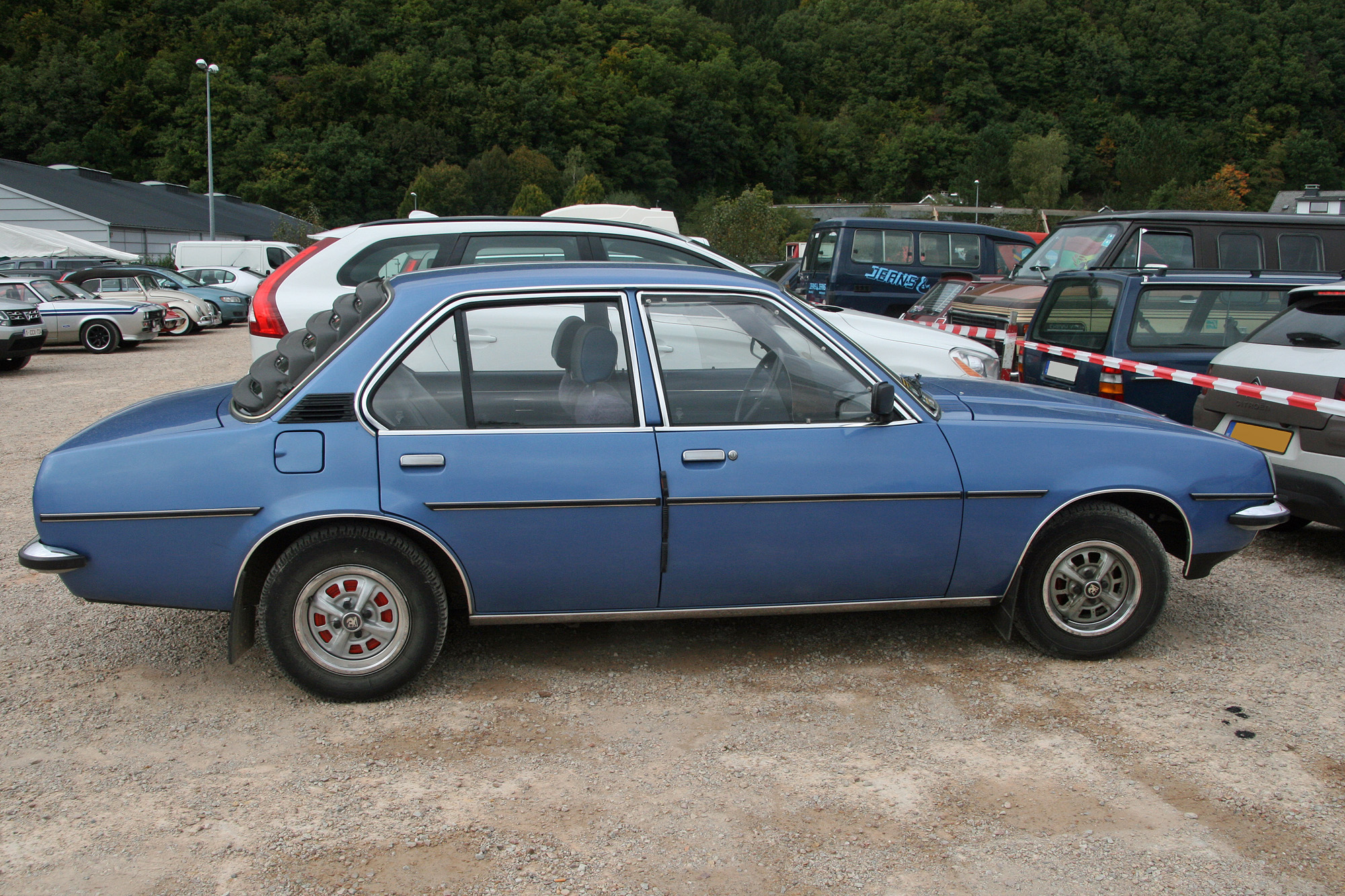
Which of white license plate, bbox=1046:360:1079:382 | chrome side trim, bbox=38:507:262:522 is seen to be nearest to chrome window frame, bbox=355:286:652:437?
chrome side trim, bbox=38:507:262:522

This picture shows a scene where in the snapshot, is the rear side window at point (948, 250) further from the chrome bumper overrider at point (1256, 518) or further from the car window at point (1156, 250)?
the chrome bumper overrider at point (1256, 518)

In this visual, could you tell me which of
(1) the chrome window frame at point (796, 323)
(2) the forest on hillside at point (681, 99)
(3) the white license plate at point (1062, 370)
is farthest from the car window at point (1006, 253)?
(2) the forest on hillside at point (681, 99)

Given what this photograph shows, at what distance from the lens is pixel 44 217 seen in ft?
165

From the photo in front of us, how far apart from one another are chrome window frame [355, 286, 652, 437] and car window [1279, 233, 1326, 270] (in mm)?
8239

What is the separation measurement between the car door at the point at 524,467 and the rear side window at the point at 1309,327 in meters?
4.18

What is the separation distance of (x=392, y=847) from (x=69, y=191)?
203ft

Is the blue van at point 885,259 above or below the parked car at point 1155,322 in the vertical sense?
above

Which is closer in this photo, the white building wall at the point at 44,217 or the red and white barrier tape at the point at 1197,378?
the red and white barrier tape at the point at 1197,378

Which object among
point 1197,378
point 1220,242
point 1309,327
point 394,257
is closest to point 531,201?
point 1220,242

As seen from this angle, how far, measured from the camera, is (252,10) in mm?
107875

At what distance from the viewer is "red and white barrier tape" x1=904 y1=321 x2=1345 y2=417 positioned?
214 inches

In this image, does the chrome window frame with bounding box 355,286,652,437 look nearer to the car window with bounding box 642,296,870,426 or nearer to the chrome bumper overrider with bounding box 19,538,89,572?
the car window with bounding box 642,296,870,426

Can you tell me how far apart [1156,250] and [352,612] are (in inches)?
347

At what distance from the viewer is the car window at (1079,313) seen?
24.6 feet
